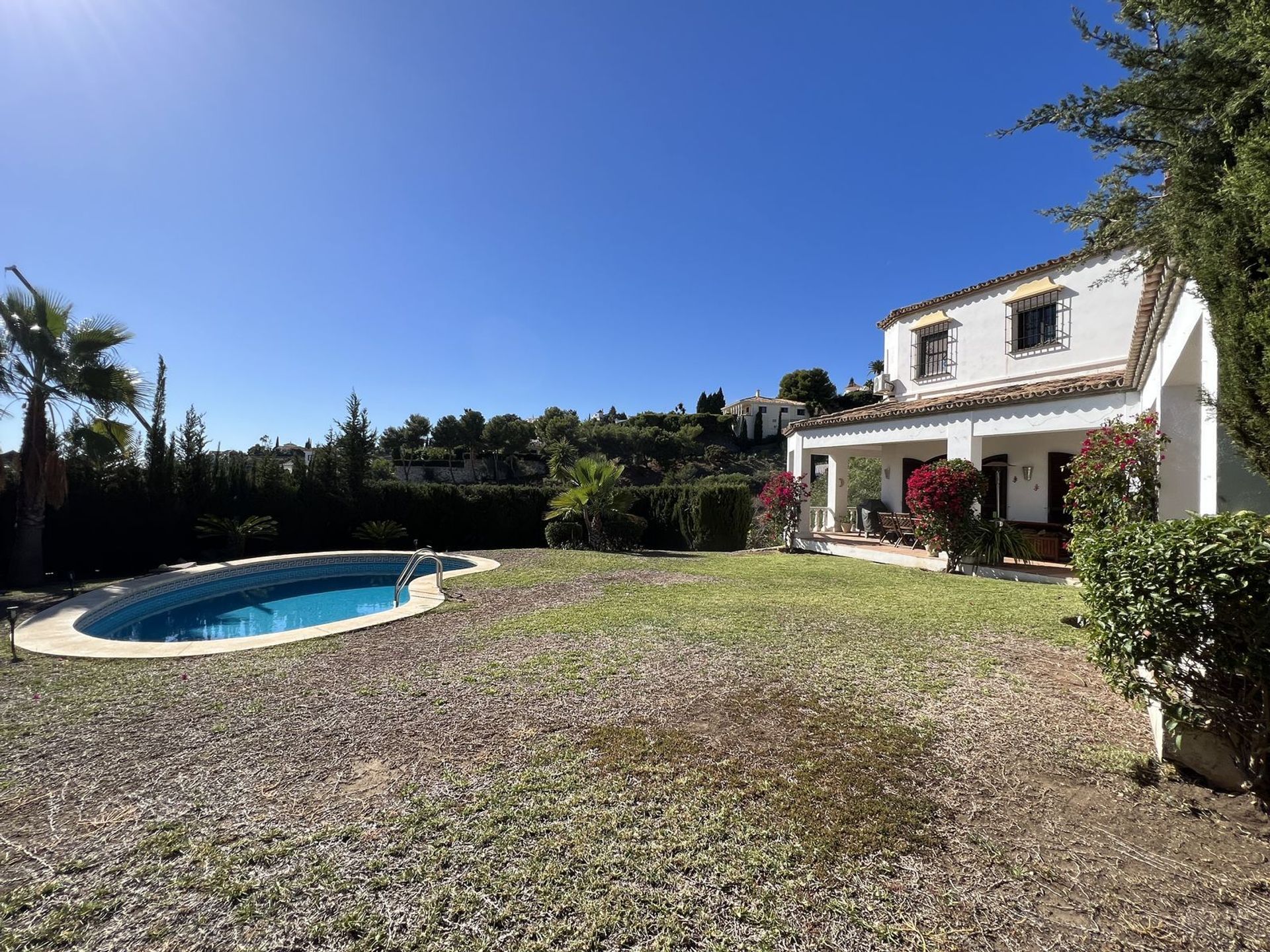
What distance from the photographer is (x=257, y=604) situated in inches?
476

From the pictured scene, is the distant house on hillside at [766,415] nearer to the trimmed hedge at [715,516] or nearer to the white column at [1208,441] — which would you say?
the trimmed hedge at [715,516]

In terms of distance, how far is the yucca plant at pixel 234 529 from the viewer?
1625 cm

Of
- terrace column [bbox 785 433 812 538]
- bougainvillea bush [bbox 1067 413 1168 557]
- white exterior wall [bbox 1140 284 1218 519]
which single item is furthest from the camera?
terrace column [bbox 785 433 812 538]

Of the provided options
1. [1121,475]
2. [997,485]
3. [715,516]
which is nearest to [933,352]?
[997,485]

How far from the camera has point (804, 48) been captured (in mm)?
11031

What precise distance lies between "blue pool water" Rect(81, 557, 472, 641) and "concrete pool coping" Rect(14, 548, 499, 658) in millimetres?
338

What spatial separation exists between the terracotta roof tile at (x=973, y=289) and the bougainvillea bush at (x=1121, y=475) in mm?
6231

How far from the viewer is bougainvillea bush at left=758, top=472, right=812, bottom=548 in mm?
16703

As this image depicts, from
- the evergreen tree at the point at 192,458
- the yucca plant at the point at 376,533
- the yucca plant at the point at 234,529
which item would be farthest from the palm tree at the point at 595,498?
the evergreen tree at the point at 192,458

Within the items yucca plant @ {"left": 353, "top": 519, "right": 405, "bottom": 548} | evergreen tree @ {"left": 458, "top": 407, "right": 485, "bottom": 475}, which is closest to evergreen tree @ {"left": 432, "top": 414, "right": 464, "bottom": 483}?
evergreen tree @ {"left": 458, "top": 407, "right": 485, "bottom": 475}

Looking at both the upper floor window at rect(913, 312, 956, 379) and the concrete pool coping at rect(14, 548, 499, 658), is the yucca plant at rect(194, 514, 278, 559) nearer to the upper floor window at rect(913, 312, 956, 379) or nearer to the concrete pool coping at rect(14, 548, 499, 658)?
the concrete pool coping at rect(14, 548, 499, 658)

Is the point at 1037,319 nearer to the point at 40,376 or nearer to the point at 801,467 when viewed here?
the point at 801,467

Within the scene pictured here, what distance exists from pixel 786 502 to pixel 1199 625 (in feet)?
47.0

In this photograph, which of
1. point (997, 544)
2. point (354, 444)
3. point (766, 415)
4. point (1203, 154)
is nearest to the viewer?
point (1203, 154)
